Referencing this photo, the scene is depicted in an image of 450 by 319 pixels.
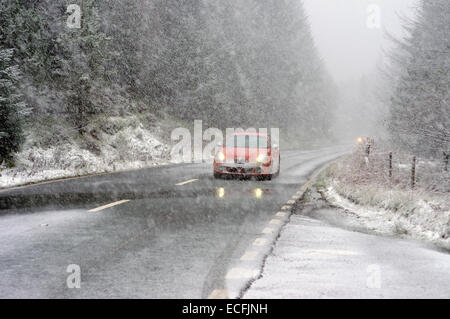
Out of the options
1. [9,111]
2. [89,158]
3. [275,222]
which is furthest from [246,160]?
[89,158]

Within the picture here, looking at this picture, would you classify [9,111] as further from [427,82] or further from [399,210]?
[427,82]

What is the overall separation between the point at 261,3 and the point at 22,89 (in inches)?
1516

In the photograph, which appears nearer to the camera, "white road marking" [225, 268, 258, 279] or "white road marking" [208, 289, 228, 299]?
"white road marking" [208, 289, 228, 299]

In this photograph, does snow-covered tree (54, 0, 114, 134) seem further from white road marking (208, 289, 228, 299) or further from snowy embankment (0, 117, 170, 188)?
white road marking (208, 289, 228, 299)

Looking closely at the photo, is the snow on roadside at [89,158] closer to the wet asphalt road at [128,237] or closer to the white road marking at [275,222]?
the wet asphalt road at [128,237]

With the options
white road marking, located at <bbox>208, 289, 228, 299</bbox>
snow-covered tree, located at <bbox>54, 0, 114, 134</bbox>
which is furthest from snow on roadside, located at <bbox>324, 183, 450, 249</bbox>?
snow-covered tree, located at <bbox>54, 0, 114, 134</bbox>

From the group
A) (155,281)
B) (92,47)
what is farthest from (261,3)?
(155,281)

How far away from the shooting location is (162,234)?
761cm

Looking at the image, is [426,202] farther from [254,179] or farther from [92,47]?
[92,47]

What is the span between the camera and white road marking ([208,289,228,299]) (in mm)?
4609

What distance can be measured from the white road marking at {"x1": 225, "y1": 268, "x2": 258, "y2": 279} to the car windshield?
1185cm

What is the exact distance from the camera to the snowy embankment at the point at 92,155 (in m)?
17.0

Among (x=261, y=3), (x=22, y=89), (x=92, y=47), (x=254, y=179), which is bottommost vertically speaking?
(x=254, y=179)

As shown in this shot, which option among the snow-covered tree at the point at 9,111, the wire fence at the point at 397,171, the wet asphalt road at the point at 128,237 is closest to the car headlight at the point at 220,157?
the wet asphalt road at the point at 128,237
